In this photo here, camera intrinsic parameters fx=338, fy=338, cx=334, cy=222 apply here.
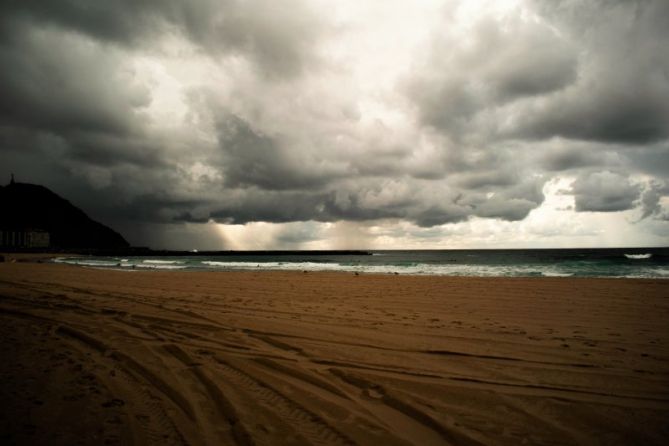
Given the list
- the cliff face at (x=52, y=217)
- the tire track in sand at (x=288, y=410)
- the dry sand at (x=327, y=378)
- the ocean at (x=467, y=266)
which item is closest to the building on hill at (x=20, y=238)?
the cliff face at (x=52, y=217)

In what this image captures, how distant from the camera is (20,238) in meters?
126

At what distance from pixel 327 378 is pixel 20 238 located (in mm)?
168800

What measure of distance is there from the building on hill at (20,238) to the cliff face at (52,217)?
1280cm

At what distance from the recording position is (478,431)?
11.2 feet

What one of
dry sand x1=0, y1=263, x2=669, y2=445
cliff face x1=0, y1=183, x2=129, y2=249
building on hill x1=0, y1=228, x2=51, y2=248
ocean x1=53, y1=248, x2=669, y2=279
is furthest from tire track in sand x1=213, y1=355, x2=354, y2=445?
cliff face x1=0, y1=183, x2=129, y2=249

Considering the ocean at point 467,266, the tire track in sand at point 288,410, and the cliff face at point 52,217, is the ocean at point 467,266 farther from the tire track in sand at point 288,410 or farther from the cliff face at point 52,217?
the cliff face at point 52,217

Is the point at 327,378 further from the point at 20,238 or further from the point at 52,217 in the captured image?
the point at 52,217

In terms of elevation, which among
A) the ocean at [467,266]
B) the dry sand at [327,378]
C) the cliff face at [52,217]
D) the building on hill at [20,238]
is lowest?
the ocean at [467,266]

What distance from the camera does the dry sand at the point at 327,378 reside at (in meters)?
3.36

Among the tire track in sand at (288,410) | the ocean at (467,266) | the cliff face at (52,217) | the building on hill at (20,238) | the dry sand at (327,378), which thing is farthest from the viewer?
the cliff face at (52,217)

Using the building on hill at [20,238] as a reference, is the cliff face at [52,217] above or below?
above

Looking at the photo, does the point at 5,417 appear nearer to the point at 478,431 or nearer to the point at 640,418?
the point at 478,431

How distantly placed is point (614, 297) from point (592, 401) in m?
12.5

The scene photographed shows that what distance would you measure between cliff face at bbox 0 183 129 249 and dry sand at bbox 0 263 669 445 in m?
179
